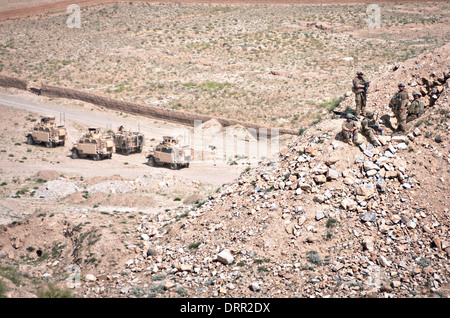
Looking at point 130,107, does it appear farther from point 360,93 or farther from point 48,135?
point 360,93

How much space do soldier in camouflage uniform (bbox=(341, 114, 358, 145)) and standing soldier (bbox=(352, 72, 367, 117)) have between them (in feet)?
6.82

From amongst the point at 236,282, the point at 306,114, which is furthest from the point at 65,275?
the point at 306,114

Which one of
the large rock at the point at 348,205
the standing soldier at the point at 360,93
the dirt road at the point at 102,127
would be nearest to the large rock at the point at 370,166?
the large rock at the point at 348,205

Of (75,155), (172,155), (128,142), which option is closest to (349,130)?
(172,155)

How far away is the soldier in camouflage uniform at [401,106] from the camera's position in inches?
765

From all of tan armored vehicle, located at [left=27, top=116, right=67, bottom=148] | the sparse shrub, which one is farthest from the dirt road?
the sparse shrub

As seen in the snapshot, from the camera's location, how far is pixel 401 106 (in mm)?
19391

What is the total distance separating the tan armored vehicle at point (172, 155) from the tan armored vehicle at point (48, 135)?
28.1ft

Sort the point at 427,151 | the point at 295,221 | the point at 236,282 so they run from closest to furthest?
the point at 236,282 < the point at 295,221 < the point at 427,151

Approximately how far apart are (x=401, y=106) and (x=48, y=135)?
2675cm

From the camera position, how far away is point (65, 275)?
18797 mm

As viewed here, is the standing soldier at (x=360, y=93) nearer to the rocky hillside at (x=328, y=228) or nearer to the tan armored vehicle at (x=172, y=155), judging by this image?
the rocky hillside at (x=328, y=228)

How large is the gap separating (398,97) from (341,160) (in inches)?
156
